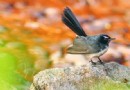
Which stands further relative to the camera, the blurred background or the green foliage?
the blurred background

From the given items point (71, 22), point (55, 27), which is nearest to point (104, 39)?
point (71, 22)

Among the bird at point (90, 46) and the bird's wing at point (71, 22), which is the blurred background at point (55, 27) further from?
the bird at point (90, 46)

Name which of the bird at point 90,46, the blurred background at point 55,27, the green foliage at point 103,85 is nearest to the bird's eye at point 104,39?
the bird at point 90,46

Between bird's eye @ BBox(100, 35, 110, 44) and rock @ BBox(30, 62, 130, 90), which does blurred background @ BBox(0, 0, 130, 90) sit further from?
rock @ BBox(30, 62, 130, 90)

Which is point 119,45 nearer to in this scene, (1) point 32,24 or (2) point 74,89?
(1) point 32,24

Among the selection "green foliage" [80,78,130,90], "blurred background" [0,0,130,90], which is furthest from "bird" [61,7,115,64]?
"blurred background" [0,0,130,90]
